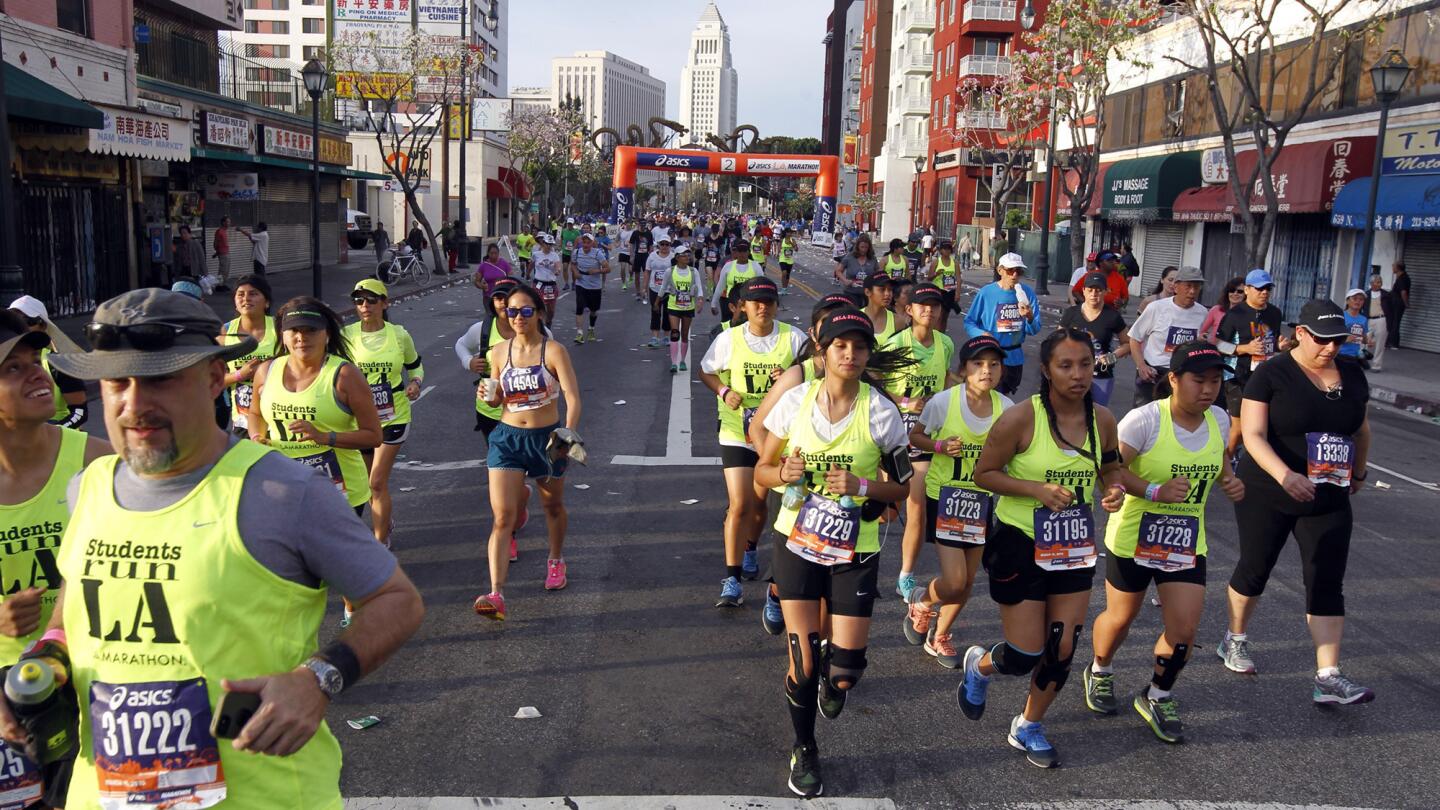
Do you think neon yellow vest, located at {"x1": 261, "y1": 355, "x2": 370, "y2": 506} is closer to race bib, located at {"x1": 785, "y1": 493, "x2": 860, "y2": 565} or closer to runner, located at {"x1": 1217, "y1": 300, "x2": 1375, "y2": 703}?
race bib, located at {"x1": 785, "y1": 493, "x2": 860, "y2": 565}

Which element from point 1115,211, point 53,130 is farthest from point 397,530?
point 1115,211

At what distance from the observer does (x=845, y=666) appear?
501cm

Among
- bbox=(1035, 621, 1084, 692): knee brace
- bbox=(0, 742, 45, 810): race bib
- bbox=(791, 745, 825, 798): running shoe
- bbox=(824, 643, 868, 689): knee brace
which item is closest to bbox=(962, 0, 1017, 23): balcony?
bbox=(1035, 621, 1084, 692): knee brace

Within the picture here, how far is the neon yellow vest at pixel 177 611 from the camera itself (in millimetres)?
2531

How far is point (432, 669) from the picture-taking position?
6.17 metres

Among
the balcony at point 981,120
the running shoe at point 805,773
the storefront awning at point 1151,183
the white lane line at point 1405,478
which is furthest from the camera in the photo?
the balcony at point 981,120

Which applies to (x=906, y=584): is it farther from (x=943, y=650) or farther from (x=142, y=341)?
(x=142, y=341)

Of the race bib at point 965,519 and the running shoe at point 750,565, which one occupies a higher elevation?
the race bib at point 965,519

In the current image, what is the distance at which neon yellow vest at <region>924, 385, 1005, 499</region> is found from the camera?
6.49m

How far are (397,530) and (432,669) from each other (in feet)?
9.24

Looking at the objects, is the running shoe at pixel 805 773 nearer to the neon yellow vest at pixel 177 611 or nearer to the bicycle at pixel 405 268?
the neon yellow vest at pixel 177 611

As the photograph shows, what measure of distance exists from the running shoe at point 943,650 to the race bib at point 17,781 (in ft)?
14.1

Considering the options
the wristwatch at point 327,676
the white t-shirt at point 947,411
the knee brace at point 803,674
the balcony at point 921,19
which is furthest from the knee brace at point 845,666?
the balcony at point 921,19

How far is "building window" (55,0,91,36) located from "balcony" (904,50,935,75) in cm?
5845
